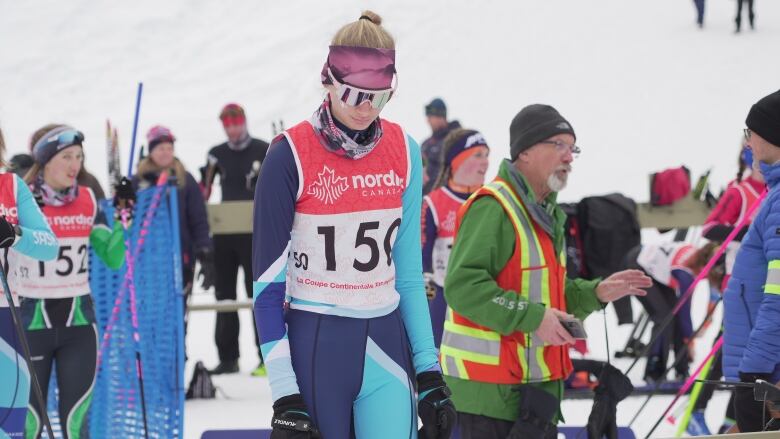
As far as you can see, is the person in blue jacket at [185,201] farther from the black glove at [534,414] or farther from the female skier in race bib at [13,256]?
the black glove at [534,414]

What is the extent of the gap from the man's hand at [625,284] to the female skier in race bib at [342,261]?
0.89m

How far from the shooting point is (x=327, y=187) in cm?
271

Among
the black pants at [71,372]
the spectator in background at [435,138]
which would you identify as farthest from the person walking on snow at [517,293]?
the spectator in background at [435,138]

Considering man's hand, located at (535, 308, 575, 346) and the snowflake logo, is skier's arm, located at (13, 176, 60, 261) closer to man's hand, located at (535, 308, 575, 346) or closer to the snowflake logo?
the snowflake logo

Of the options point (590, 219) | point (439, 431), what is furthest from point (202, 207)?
point (439, 431)

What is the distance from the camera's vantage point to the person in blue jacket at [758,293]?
3.22 m

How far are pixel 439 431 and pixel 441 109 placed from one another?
728 centimetres

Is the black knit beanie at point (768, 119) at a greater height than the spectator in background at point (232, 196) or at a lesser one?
greater

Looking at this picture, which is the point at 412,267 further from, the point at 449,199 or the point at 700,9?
the point at 700,9

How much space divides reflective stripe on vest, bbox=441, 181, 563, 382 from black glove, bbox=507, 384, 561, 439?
0.08m

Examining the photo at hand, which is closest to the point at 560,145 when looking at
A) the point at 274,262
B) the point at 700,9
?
the point at 274,262

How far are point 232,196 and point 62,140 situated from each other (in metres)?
3.72

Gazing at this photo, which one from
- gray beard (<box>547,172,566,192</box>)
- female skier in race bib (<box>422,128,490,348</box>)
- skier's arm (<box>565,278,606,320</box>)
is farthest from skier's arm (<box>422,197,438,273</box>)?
gray beard (<box>547,172,566,192</box>)

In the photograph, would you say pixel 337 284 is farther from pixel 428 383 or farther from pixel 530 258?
pixel 530 258
